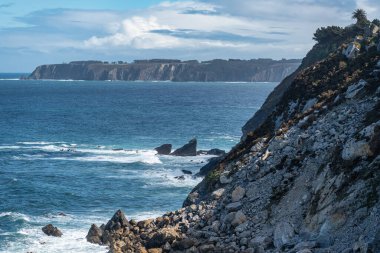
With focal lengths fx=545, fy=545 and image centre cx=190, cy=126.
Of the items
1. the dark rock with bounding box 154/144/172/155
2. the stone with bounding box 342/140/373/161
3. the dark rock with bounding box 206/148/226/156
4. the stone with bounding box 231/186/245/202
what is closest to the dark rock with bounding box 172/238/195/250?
the stone with bounding box 231/186/245/202

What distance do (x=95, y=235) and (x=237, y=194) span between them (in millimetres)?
13980

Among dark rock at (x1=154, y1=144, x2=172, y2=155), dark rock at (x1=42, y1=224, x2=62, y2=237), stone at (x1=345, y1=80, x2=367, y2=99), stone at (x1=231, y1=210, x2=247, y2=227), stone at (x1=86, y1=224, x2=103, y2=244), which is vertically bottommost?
dark rock at (x1=42, y1=224, x2=62, y2=237)

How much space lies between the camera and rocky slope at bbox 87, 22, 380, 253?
67.9 feet

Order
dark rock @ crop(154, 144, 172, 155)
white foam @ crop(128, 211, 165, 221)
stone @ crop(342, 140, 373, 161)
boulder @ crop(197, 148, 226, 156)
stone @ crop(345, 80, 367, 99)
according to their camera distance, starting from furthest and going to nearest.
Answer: dark rock @ crop(154, 144, 172, 155) < boulder @ crop(197, 148, 226, 156) < white foam @ crop(128, 211, 165, 221) < stone @ crop(345, 80, 367, 99) < stone @ crop(342, 140, 373, 161)

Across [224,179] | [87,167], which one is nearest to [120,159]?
[87,167]

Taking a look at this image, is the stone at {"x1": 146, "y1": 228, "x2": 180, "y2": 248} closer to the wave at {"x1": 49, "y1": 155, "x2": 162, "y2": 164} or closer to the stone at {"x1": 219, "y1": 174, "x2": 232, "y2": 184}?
the stone at {"x1": 219, "y1": 174, "x2": 232, "y2": 184}

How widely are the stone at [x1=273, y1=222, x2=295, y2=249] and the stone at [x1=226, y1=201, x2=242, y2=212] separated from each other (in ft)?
10.5

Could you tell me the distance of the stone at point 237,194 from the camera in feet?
87.9

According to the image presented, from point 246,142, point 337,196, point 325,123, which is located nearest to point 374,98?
point 325,123

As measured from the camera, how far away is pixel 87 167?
64.6 metres

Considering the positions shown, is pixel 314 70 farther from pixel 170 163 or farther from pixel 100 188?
pixel 170 163

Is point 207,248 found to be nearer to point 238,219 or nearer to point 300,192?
point 238,219

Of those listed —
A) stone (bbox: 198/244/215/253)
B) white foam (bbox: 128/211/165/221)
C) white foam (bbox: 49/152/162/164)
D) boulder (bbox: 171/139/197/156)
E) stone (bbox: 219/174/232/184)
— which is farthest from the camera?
boulder (bbox: 171/139/197/156)

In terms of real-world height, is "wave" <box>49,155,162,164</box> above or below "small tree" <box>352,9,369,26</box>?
below
